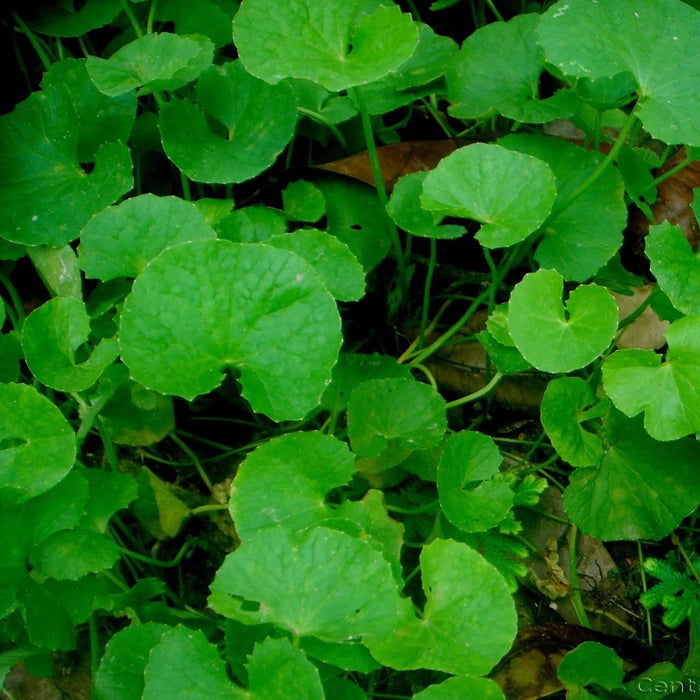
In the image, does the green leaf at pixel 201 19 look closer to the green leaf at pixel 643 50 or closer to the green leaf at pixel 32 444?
the green leaf at pixel 643 50

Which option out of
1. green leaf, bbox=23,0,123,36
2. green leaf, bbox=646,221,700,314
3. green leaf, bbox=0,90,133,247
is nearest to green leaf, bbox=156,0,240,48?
green leaf, bbox=23,0,123,36

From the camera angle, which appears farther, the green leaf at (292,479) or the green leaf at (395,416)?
the green leaf at (395,416)

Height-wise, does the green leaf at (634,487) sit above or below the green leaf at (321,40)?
below

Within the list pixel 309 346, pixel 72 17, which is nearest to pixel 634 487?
pixel 309 346

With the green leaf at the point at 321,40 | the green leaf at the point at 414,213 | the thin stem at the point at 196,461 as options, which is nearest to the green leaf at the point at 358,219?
the green leaf at the point at 414,213

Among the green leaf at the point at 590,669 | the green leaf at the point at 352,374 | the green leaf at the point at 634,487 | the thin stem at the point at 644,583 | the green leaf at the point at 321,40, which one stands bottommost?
the thin stem at the point at 644,583

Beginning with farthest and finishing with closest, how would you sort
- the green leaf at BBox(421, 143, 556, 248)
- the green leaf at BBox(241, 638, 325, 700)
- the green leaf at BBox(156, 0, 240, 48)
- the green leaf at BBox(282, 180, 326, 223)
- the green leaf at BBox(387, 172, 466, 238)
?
the green leaf at BBox(156, 0, 240, 48) → the green leaf at BBox(282, 180, 326, 223) → the green leaf at BBox(387, 172, 466, 238) → the green leaf at BBox(421, 143, 556, 248) → the green leaf at BBox(241, 638, 325, 700)

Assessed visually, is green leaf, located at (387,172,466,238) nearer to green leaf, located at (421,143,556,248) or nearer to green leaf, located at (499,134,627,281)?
green leaf, located at (421,143,556,248)
